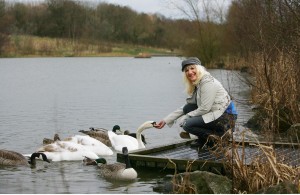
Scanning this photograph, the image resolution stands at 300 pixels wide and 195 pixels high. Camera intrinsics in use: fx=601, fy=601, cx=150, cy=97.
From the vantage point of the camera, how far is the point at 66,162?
920cm

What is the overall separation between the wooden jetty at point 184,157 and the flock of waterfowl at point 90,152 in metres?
0.27

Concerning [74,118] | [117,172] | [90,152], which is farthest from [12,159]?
[74,118]

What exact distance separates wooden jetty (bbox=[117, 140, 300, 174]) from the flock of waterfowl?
0.27 metres

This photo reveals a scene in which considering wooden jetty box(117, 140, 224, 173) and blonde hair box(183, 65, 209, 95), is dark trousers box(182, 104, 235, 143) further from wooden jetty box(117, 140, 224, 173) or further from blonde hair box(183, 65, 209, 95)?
blonde hair box(183, 65, 209, 95)

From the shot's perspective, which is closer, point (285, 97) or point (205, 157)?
point (205, 157)

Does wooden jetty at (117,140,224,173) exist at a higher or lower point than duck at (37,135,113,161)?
higher

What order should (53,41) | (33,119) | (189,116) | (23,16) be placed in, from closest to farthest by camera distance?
(189,116)
(33,119)
(53,41)
(23,16)

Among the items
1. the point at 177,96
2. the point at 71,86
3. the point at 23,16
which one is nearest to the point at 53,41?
the point at 23,16

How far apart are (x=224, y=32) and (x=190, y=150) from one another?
33361 millimetres

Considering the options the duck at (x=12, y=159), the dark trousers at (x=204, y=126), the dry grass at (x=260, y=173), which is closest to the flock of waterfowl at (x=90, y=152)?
the duck at (x=12, y=159)

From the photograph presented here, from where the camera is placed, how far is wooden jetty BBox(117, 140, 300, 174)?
23.9ft

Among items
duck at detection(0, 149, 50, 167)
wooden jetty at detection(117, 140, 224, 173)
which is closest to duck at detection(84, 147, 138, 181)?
wooden jetty at detection(117, 140, 224, 173)

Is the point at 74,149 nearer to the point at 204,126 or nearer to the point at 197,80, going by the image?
the point at 204,126

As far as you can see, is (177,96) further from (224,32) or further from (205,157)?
(224,32)
